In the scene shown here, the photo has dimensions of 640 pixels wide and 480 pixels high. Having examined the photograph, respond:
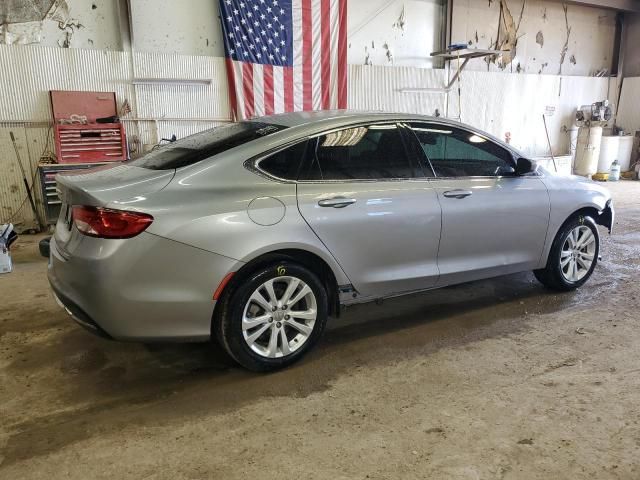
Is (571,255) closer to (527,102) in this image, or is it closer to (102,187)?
(102,187)

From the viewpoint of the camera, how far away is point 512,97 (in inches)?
420

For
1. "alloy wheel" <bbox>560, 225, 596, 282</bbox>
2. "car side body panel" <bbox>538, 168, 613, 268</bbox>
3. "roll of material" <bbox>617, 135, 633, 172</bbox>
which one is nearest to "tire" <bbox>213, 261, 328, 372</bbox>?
"car side body panel" <bbox>538, 168, 613, 268</bbox>

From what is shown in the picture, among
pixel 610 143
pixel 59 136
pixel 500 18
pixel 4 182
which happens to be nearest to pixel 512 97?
pixel 500 18

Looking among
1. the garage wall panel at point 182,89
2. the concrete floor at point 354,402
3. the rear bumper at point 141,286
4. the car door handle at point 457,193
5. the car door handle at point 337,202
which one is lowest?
the concrete floor at point 354,402

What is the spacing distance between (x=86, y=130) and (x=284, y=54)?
3.00 m

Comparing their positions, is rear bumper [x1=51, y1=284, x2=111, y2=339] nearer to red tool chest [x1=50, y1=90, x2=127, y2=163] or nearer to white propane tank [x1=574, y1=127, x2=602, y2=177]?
red tool chest [x1=50, y1=90, x2=127, y2=163]

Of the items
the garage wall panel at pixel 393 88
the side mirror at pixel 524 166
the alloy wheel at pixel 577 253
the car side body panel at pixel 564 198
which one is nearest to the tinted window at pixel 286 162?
the side mirror at pixel 524 166

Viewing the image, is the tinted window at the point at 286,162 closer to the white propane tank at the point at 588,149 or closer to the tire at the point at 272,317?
the tire at the point at 272,317

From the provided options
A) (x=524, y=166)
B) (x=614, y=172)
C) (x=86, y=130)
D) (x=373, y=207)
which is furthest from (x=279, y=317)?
(x=614, y=172)

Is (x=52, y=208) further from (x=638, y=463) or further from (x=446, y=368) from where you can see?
(x=638, y=463)

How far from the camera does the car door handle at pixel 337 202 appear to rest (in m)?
2.83

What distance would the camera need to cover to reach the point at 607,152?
1221cm

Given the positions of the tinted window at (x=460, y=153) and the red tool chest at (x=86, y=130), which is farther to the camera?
the red tool chest at (x=86, y=130)

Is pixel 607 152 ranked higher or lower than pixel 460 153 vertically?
lower
